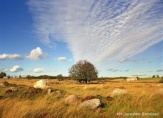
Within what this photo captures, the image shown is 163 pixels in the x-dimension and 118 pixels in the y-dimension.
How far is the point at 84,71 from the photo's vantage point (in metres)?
79.2

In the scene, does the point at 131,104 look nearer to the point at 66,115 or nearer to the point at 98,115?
the point at 98,115

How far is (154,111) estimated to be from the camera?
8922 millimetres

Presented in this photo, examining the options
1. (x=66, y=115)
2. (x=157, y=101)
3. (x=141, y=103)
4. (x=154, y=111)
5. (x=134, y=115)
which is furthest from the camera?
(x=157, y=101)

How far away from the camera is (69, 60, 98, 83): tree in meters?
78.8

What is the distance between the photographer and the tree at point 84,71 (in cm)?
7882

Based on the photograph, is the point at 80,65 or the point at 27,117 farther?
the point at 80,65

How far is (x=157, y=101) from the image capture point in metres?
10.5

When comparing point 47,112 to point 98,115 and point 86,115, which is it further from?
point 98,115

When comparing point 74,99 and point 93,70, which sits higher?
point 93,70

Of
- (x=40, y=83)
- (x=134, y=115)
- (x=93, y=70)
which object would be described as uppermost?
(x=93, y=70)

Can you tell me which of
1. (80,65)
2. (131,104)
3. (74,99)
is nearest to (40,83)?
(74,99)

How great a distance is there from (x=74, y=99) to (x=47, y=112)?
5.14 m

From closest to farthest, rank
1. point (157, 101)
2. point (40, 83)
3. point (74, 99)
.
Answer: point (157, 101)
point (74, 99)
point (40, 83)

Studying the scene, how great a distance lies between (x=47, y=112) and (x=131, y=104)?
446cm
